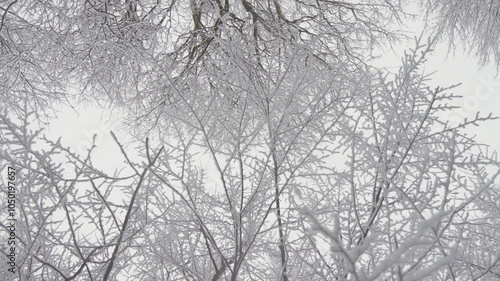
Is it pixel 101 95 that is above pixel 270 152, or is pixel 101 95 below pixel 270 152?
above

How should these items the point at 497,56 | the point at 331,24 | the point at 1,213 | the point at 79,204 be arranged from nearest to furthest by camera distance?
1. the point at 79,204
2. the point at 1,213
3. the point at 497,56
4. the point at 331,24

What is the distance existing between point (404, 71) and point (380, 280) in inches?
38.3

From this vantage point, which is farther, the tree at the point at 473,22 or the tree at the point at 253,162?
the tree at the point at 473,22

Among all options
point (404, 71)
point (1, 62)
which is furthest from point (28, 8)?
point (404, 71)

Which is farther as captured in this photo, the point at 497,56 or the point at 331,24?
the point at 331,24

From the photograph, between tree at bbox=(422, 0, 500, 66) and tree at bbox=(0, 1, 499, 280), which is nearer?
tree at bbox=(0, 1, 499, 280)

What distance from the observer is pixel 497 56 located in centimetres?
397

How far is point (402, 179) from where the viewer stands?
183 centimetres

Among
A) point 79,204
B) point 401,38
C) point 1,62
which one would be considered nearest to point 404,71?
point 79,204

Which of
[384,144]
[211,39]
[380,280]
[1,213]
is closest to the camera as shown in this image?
[380,280]

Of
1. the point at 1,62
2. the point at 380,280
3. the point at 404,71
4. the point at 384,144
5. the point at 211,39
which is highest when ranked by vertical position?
the point at 211,39

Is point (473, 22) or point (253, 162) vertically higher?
point (473, 22)

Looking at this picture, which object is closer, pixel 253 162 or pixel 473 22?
pixel 253 162

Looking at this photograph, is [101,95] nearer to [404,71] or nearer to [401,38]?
[401,38]
